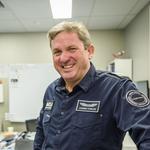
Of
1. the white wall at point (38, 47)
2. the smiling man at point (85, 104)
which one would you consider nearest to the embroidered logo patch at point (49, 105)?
the smiling man at point (85, 104)

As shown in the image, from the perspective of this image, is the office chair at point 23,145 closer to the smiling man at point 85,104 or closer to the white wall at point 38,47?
the smiling man at point 85,104

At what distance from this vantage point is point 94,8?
420cm

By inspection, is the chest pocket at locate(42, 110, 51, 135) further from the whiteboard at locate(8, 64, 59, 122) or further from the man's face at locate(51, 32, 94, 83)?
the whiteboard at locate(8, 64, 59, 122)

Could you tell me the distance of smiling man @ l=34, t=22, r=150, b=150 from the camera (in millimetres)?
1080

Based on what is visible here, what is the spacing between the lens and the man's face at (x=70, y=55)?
4.19 feet

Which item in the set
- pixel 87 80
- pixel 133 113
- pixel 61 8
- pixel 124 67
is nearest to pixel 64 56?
pixel 87 80

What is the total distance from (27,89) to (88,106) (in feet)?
12.8

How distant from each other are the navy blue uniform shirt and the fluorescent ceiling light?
8.86 feet

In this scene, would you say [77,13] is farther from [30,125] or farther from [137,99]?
[137,99]

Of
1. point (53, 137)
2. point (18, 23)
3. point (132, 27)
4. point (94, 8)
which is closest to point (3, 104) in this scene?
point (18, 23)

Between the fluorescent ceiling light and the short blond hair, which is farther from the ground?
the fluorescent ceiling light

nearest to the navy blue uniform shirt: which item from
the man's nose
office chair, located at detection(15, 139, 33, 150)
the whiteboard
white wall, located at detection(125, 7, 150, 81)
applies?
the man's nose

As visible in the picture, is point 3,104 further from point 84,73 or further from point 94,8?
point 84,73

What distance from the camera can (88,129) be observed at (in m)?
1.20
